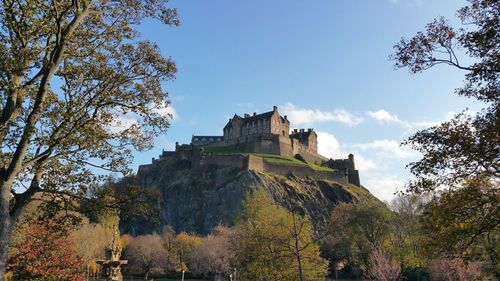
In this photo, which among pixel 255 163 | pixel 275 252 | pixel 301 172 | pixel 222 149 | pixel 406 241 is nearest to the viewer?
pixel 275 252

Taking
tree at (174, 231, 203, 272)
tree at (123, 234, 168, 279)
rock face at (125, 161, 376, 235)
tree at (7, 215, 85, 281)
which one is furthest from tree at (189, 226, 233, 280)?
tree at (7, 215, 85, 281)

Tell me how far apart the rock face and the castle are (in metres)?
2.11

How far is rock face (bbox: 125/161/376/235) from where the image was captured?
253 ft

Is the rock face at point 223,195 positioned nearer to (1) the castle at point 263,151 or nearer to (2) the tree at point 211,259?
(1) the castle at point 263,151

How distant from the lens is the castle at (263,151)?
3397 inches

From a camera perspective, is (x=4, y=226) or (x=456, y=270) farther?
(x=456, y=270)

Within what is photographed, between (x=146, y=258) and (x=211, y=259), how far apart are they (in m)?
12.6

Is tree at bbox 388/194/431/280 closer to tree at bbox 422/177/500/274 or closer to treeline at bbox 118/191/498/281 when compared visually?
treeline at bbox 118/191/498/281

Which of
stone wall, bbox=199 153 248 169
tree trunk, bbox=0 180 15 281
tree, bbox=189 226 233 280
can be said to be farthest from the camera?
stone wall, bbox=199 153 248 169

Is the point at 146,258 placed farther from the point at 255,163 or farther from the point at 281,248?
the point at 281,248

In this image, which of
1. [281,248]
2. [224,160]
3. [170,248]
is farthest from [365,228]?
[224,160]

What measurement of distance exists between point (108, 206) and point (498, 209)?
832 cm

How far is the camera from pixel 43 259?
779 inches

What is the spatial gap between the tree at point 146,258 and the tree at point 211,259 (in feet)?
21.4
